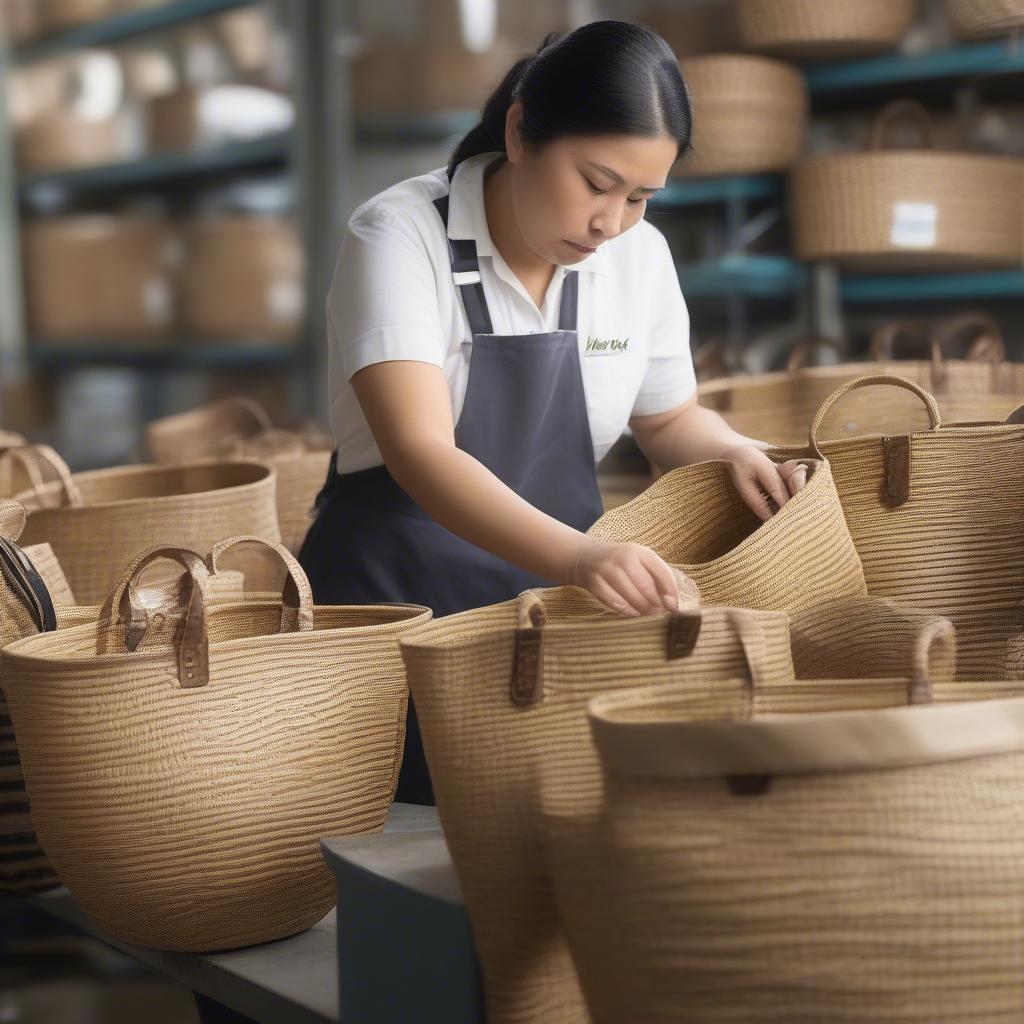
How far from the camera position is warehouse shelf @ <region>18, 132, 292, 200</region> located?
568 cm

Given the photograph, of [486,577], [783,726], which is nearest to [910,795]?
[783,726]

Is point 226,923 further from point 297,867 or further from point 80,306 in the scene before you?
point 80,306

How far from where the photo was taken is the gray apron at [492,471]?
6.28 ft

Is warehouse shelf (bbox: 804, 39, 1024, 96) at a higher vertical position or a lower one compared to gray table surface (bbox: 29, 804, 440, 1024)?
higher

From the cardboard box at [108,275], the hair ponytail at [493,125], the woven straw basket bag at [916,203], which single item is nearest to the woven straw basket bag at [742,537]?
the hair ponytail at [493,125]

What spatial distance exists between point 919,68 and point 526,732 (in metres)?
3.30

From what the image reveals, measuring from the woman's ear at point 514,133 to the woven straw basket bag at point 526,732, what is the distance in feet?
2.47

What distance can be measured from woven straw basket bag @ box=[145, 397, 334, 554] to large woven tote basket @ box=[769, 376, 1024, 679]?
1.14 m

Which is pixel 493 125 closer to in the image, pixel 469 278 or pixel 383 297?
pixel 469 278

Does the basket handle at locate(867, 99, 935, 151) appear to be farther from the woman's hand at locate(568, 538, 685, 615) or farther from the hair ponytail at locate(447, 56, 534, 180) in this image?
the woman's hand at locate(568, 538, 685, 615)

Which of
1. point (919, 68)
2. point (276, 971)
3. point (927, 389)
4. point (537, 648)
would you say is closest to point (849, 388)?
point (537, 648)

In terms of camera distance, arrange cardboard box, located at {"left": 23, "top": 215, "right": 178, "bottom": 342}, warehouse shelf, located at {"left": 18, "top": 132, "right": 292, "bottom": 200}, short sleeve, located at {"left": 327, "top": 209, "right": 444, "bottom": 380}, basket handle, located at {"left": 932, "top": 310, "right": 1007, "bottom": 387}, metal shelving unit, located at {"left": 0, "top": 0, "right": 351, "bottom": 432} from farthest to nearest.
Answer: cardboard box, located at {"left": 23, "top": 215, "right": 178, "bottom": 342} < warehouse shelf, located at {"left": 18, "top": 132, "right": 292, "bottom": 200} < metal shelving unit, located at {"left": 0, "top": 0, "right": 351, "bottom": 432} < basket handle, located at {"left": 932, "top": 310, "right": 1007, "bottom": 387} < short sleeve, located at {"left": 327, "top": 209, "right": 444, "bottom": 380}

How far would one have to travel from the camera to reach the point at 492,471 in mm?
1977

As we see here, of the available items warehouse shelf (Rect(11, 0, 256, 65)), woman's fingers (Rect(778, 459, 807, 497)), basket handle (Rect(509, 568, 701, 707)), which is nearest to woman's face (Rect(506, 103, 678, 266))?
woman's fingers (Rect(778, 459, 807, 497))
